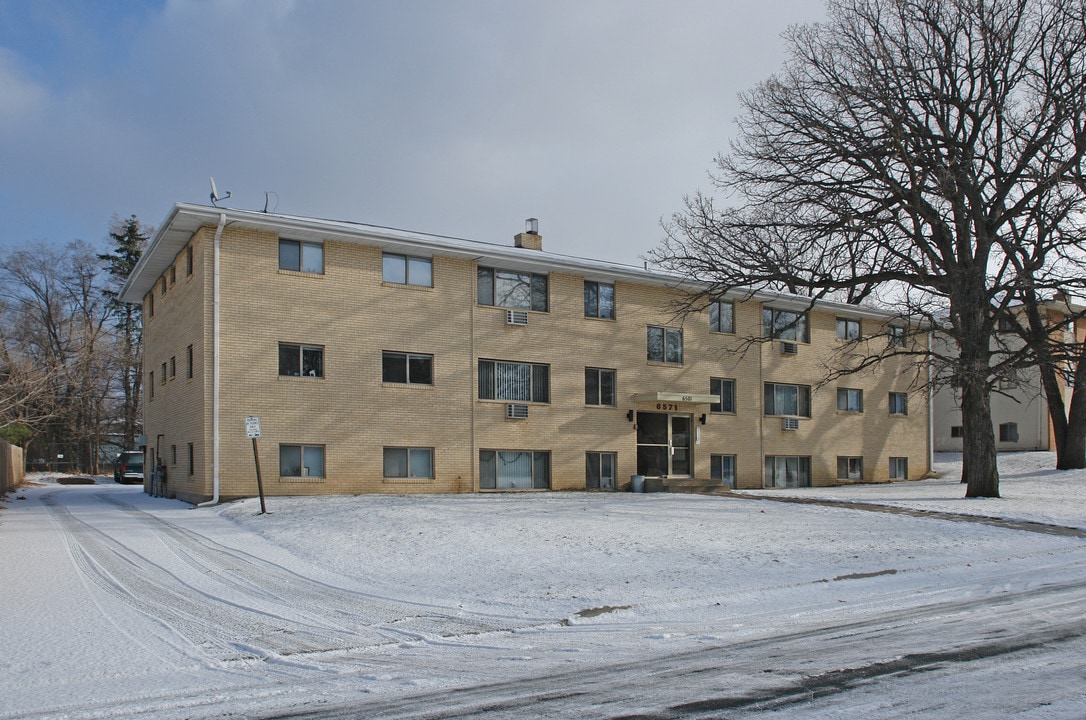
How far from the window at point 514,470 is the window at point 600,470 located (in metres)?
1.37

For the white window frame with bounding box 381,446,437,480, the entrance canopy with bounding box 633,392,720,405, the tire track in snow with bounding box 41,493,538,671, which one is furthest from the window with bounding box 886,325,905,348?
the tire track in snow with bounding box 41,493,538,671

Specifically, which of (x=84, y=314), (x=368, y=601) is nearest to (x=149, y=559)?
(x=368, y=601)

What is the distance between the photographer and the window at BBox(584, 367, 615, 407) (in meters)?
26.9

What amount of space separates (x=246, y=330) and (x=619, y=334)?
11.2 meters

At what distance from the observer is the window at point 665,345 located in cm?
2833

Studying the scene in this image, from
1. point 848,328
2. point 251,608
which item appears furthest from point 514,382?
point 251,608

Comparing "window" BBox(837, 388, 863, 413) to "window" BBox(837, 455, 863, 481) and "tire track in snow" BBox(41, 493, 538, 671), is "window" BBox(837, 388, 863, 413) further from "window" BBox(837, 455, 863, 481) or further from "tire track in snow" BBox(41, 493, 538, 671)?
"tire track in snow" BBox(41, 493, 538, 671)

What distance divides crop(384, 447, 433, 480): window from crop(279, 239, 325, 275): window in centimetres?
502

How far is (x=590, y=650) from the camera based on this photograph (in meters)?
7.30

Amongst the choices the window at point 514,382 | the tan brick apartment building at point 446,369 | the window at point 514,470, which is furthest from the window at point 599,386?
the window at point 514,470

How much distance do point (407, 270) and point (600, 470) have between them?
27.5ft

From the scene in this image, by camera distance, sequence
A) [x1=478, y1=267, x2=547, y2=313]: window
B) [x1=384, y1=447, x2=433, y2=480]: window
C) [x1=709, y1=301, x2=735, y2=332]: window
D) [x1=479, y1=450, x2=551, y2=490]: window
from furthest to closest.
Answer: [x1=709, y1=301, x2=735, y2=332]: window
[x1=478, y1=267, x2=547, y2=313]: window
[x1=479, y1=450, x2=551, y2=490]: window
[x1=384, y1=447, x2=433, y2=480]: window

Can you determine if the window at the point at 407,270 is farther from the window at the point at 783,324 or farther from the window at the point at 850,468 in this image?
the window at the point at 850,468

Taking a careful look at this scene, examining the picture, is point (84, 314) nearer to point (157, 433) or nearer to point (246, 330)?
point (157, 433)
